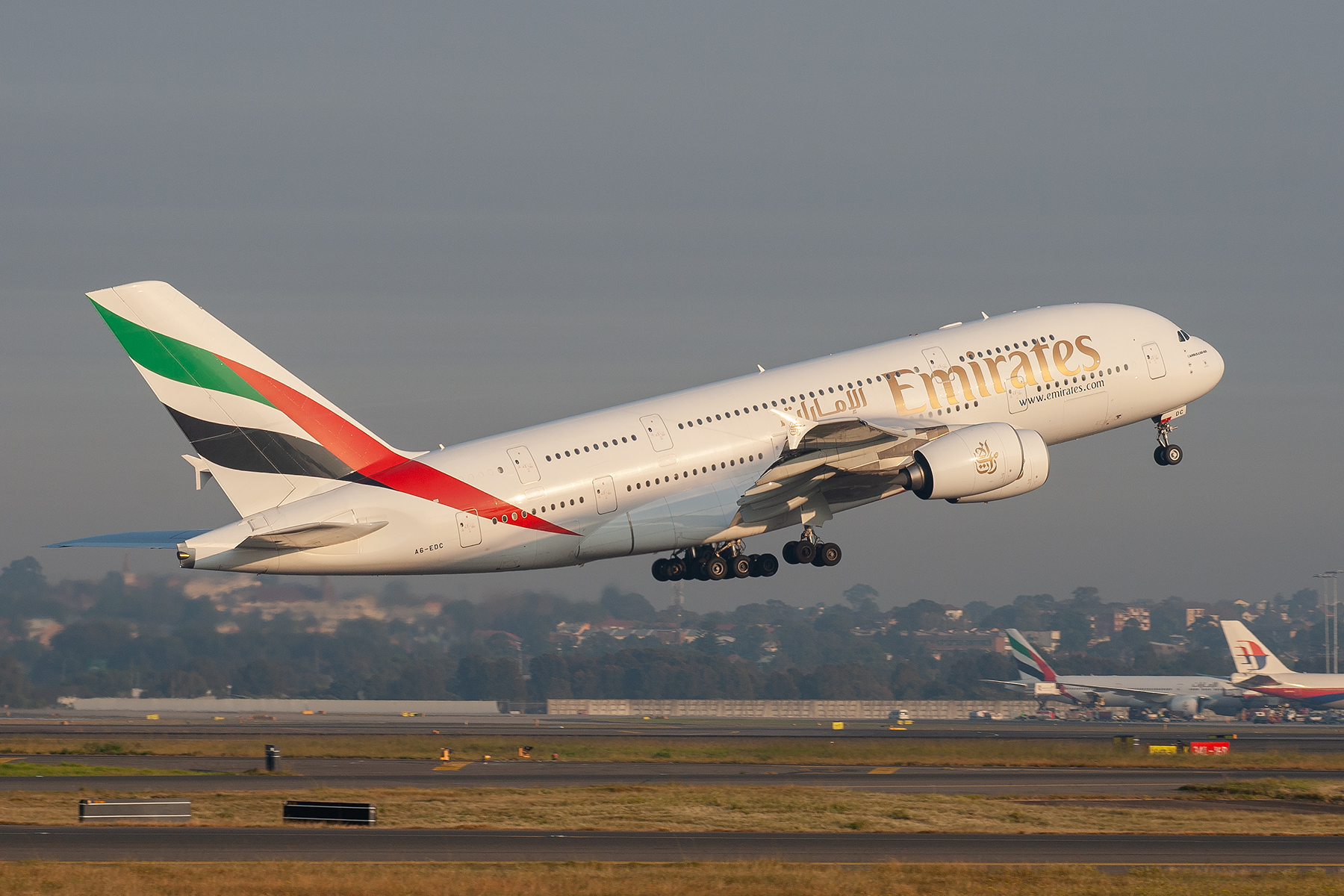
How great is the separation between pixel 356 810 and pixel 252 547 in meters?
11.5

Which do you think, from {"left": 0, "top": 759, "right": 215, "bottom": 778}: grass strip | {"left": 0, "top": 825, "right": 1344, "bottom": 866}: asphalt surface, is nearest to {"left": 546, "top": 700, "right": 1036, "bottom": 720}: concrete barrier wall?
{"left": 0, "top": 759, "right": 215, "bottom": 778}: grass strip

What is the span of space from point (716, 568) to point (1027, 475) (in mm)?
11117

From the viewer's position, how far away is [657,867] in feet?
96.5

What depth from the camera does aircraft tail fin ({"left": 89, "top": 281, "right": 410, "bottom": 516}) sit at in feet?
146

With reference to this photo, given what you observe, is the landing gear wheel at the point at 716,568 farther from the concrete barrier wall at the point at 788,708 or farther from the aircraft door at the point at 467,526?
the concrete barrier wall at the point at 788,708

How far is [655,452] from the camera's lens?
48094mm

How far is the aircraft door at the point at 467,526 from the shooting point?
1815 inches

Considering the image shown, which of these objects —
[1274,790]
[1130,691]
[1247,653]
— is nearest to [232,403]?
[1274,790]

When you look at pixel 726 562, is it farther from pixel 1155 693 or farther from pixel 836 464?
pixel 1155 693

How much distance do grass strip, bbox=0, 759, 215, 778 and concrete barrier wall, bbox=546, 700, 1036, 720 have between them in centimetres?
6034

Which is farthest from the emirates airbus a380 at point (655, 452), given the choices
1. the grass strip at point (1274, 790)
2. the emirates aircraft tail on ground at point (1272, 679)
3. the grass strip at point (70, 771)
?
the emirates aircraft tail on ground at point (1272, 679)

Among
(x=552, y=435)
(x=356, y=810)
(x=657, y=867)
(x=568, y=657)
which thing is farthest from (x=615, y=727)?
(x=657, y=867)

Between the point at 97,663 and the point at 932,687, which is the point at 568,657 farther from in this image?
the point at 932,687

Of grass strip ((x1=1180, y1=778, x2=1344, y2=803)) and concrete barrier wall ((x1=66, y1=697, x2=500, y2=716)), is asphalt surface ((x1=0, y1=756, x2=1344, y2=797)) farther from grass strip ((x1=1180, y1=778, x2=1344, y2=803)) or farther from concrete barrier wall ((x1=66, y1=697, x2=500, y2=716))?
concrete barrier wall ((x1=66, y1=697, x2=500, y2=716))
